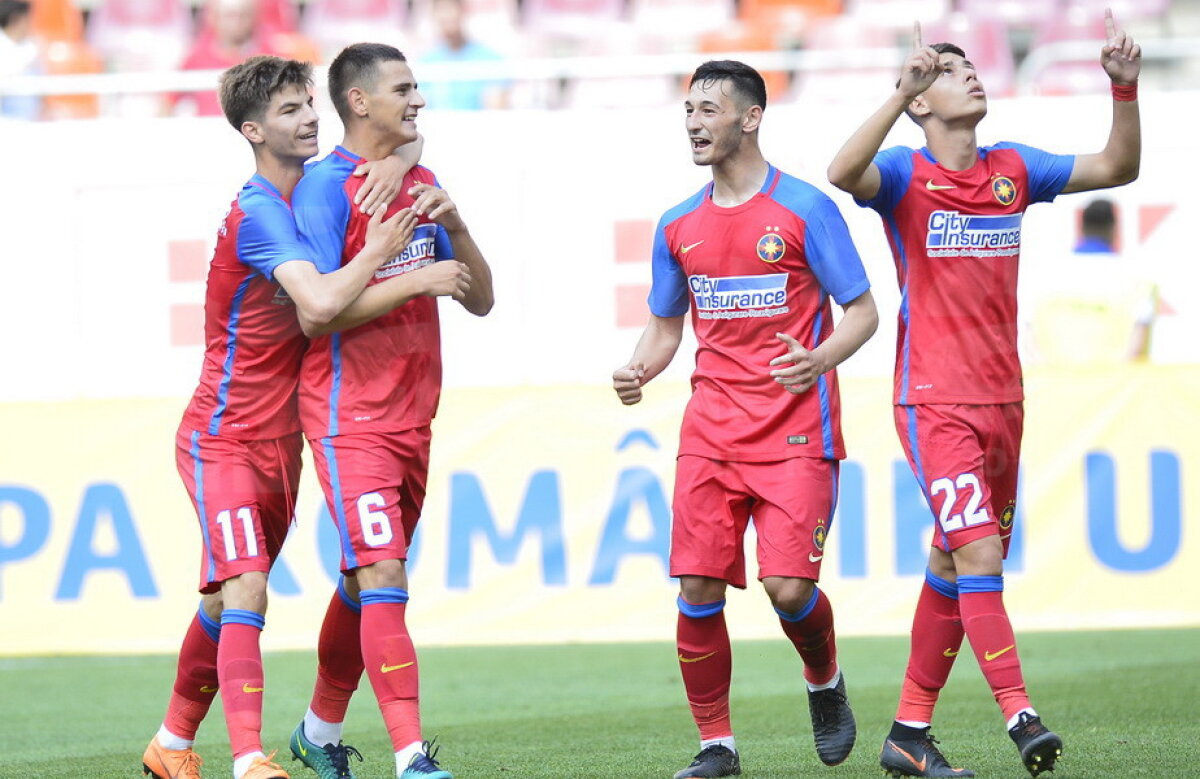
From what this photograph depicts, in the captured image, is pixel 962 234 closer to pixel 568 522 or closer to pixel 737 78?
pixel 737 78

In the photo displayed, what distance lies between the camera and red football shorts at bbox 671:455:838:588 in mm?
5477

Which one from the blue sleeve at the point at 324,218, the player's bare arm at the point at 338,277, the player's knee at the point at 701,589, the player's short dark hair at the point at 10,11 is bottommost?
the player's knee at the point at 701,589

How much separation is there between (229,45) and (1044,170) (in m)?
8.78

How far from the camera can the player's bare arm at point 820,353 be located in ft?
17.4

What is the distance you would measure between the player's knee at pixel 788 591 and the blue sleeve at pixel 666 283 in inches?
38.1

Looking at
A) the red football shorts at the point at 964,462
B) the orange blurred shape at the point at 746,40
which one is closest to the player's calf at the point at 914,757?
the red football shorts at the point at 964,462

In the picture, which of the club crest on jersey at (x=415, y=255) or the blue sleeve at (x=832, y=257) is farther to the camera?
the blue sleeve at (x=832, y=257)

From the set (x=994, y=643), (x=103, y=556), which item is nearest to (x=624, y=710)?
(x=994, y=643)

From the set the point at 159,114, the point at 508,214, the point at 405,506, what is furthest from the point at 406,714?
the point at 159,114

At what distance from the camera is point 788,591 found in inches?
216

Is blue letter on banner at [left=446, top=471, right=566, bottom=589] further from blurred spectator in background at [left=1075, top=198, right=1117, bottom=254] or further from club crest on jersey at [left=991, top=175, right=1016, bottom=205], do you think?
club crest on jersey at [left=991, top=175, right=1016, bottom=205]

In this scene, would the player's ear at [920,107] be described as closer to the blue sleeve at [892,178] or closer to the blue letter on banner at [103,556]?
the blue sleeve at [892,178]

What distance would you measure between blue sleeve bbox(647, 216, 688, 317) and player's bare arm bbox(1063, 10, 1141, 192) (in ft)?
4.16

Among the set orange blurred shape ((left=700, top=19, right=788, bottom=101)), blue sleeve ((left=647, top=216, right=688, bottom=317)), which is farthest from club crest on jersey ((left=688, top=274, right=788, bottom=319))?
orange blurred shape ((left=700, top=19, right=788, bottom=101))
